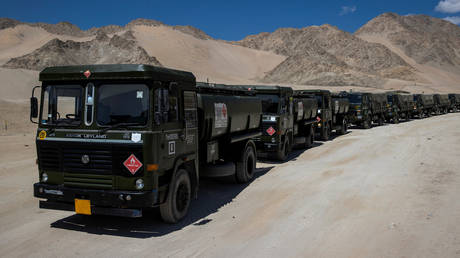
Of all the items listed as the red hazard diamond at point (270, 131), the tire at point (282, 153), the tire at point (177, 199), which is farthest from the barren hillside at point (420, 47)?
the tire at point (177, 199)

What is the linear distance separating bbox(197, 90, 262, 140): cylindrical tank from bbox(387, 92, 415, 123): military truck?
2528cm

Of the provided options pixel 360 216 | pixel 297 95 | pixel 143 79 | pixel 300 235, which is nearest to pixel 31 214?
pixel 143 79

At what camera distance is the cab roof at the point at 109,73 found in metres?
6.50

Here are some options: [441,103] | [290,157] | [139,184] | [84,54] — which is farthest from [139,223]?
[84,54]

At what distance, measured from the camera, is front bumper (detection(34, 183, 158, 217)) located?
646cm

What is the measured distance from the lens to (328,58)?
11488 cm

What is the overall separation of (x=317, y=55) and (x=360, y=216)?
372ft

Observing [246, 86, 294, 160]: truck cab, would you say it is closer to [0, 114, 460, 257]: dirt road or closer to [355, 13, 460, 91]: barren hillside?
[0, 114, 460, 257]: dirt road

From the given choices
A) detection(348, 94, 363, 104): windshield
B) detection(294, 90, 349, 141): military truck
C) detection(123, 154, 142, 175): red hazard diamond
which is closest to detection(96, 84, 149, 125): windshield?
detection(123, 154, 142, 175): red hazard diamond

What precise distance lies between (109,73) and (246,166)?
222 inches

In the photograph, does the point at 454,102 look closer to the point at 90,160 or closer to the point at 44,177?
the point at 90,160

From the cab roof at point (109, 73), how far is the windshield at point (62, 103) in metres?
0.17

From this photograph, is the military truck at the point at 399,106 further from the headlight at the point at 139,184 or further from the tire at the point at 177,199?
the headlight at the point at 139,184

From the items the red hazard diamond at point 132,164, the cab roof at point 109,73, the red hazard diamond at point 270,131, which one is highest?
the cab roof at point 109,73
